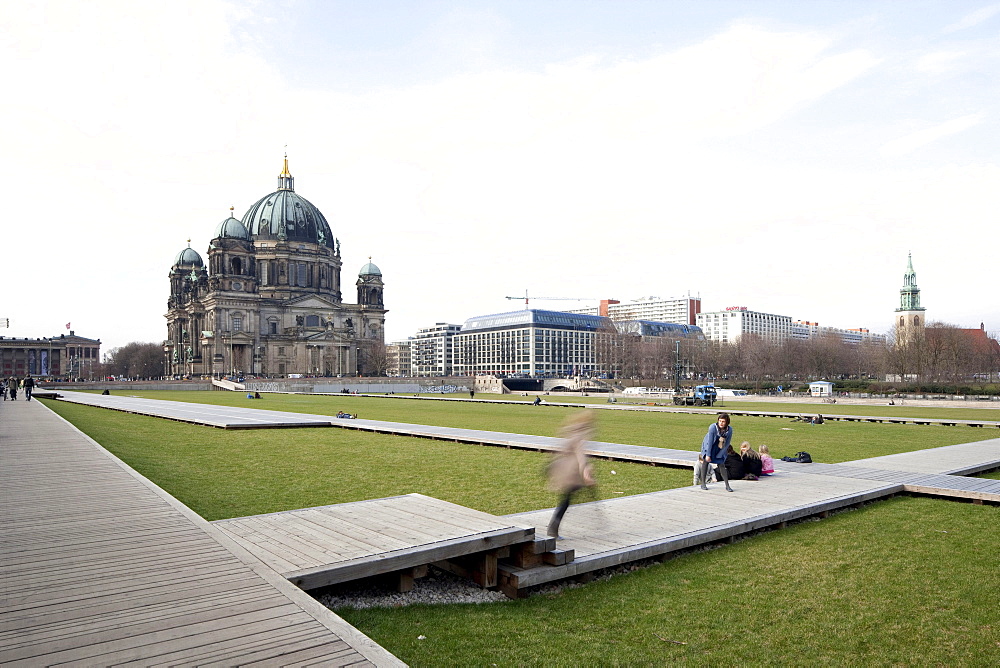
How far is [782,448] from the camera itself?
22.1 metres

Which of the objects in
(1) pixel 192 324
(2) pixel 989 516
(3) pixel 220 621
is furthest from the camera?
(1) pixel 192 324

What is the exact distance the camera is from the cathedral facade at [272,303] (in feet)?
Result: 417

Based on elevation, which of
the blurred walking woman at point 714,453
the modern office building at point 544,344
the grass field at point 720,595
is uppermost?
the modern office building at point 544,344

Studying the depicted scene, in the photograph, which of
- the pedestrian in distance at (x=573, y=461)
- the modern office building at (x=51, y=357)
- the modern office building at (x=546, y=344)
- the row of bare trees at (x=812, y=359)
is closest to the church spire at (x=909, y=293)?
the row of bare trees at (x=812, y=359)

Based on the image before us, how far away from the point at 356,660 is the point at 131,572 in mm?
3433

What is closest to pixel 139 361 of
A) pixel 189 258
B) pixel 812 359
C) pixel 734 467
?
pixel 189 258

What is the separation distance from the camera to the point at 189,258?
149m

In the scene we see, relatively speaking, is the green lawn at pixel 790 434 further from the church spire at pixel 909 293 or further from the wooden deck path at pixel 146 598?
the church spire at pixel 909 293

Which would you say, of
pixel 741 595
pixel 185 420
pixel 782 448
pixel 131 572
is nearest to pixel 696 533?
pixel 741 595

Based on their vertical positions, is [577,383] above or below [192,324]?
below

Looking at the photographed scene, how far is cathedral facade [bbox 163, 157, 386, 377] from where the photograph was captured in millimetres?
127062

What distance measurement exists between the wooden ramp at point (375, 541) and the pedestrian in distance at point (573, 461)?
0.64m

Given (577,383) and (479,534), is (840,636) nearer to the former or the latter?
(479,534)

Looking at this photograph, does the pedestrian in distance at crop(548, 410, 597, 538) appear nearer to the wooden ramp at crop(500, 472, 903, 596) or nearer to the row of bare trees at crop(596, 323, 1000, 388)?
the wooden ramp at crop(500, 472, 903, 596)
